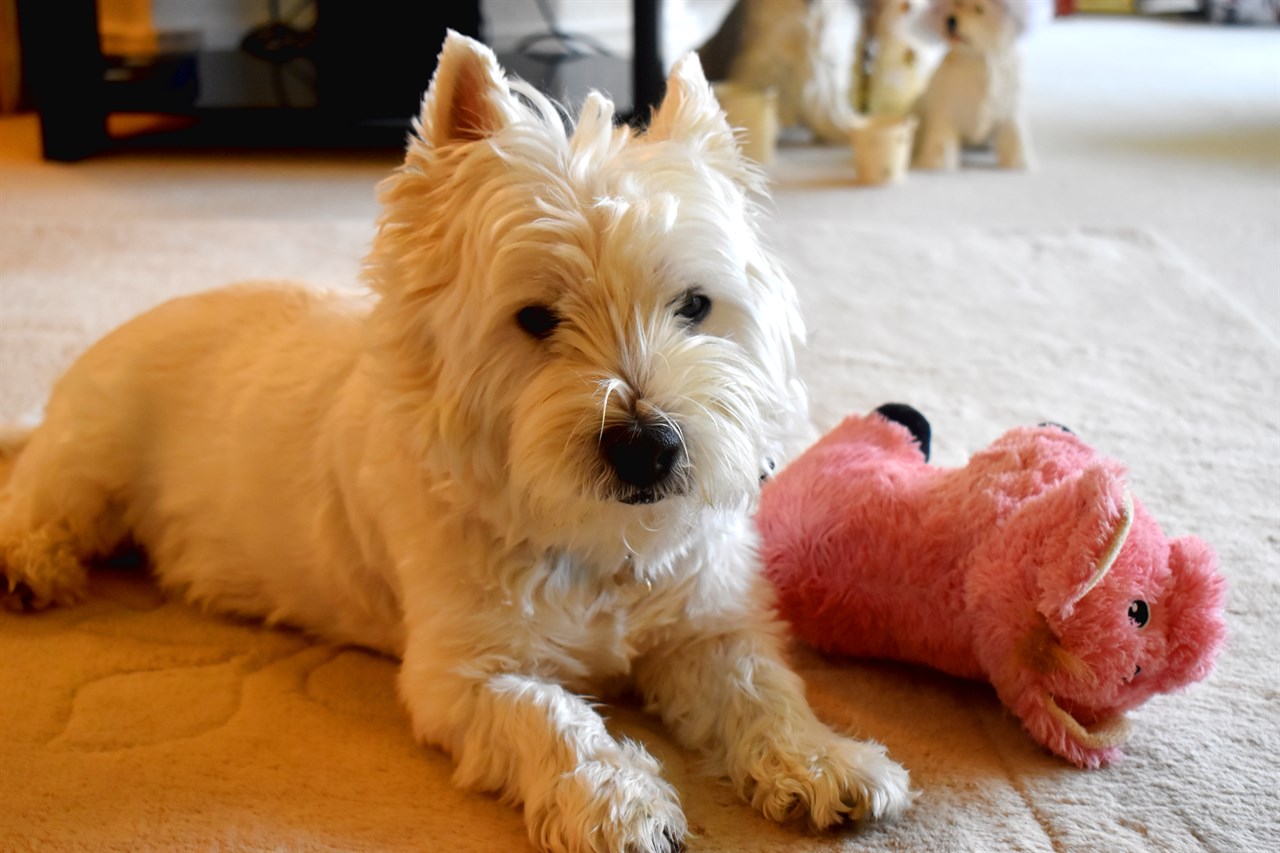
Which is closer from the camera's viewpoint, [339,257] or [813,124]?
[339,257]

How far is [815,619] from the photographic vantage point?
190cm

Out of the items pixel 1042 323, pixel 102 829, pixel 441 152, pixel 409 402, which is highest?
pixel 441 152

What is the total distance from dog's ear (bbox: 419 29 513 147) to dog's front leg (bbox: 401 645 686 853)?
67 centimetres

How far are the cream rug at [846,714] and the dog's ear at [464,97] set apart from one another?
0.80 meters

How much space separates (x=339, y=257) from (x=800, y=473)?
205 centimetres

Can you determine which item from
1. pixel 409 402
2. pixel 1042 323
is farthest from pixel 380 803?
pixel 1042 323

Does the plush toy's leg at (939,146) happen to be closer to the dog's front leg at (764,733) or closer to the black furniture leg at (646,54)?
the black furniture leg at (646,54)

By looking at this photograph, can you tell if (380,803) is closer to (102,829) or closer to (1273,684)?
(102,829)

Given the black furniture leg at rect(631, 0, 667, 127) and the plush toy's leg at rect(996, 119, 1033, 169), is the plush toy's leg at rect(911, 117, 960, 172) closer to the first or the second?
the plush toy's leg at rect(996, 119, 1033, 169)

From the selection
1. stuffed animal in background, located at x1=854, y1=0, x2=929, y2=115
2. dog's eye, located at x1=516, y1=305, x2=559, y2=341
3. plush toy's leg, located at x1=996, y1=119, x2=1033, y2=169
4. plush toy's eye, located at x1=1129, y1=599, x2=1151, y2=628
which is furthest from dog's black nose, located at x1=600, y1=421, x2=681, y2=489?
stuffed animal in background, located at x1=854, y1=0, x2=929, y2=115

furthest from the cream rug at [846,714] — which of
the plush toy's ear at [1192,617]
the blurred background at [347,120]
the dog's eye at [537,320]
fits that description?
the blurred background at [347,120]

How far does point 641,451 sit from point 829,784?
460 millimetres

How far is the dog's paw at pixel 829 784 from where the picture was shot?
1.52 m

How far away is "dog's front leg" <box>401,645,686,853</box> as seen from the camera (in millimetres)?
1461
